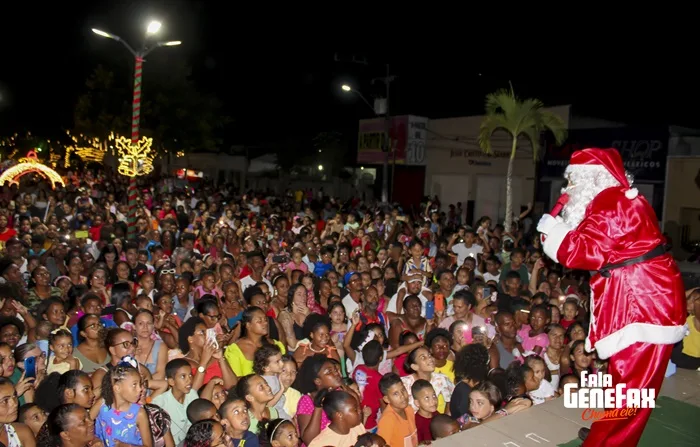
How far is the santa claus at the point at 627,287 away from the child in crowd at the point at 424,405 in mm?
1170

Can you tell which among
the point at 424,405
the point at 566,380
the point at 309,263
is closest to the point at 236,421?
the point at 424,405

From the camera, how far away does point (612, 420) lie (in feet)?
9.11

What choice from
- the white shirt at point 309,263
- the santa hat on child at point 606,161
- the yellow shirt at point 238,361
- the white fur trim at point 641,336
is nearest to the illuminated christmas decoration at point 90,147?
the white shirt at point 309,263

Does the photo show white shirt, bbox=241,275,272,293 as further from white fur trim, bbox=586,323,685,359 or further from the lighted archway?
the lighted archway

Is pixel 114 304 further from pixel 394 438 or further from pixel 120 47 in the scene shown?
pixel 120 47

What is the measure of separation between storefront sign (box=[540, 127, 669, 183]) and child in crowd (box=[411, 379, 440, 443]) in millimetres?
12947

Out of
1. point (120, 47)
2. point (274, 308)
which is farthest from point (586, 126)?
point (120, 47)

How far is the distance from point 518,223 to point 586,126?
5994 millimetres

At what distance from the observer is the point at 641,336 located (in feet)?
9.14

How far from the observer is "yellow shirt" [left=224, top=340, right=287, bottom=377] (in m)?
4.41

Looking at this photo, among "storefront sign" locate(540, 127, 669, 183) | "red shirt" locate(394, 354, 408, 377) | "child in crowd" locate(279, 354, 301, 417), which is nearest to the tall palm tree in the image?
"storefront sign" locate(540, 127, 669, 183)

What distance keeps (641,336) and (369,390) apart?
2054 millimetres

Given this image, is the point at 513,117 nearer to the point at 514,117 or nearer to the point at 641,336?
the point at 514,117

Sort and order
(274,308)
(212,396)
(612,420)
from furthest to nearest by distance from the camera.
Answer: (274,308), (212,396), (612,420)
